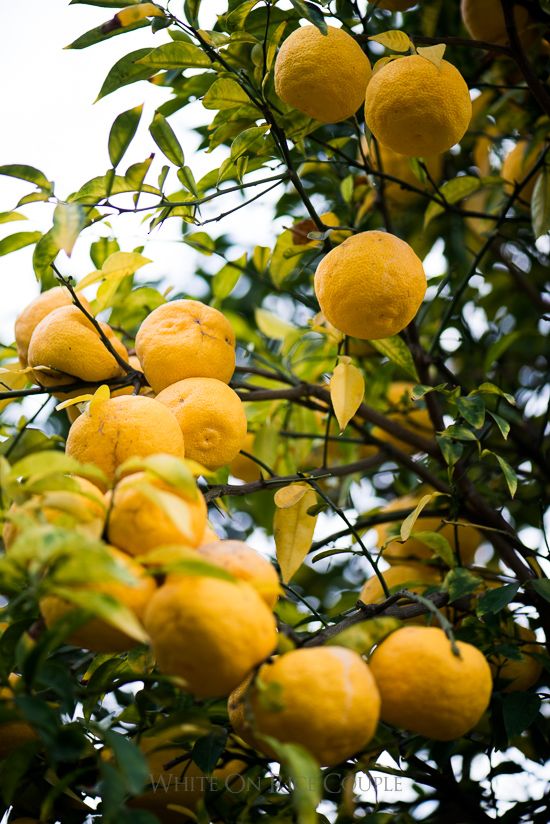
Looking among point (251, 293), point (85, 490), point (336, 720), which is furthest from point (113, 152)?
point (251, 293)

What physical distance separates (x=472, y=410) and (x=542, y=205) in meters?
0.60

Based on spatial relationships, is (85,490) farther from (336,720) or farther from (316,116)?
(316,116)

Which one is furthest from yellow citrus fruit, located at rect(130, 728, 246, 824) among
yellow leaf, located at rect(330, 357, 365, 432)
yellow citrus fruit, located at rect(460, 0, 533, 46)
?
yellow citrus fruit, located at rect(460, 0, 533, 46)

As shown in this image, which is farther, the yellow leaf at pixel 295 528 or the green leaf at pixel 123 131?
the yellow leaf at pixel 295 528

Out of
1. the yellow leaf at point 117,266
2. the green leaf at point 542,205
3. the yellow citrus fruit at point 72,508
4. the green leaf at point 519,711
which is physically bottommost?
the green leaf at point 519,711

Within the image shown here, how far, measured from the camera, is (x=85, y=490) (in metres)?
0.89

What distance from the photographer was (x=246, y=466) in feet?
6.23

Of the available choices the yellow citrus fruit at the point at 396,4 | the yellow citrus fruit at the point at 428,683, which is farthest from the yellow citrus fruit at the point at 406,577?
the yellow citrus fruit at the point at 396,4

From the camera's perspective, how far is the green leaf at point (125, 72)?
1.33 m

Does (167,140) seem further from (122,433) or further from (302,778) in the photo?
(302,778)

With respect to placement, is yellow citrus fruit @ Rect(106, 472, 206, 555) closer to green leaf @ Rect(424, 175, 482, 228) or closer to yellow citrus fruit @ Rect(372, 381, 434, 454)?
green leaf @ Rect(424, 175, 482, 228)

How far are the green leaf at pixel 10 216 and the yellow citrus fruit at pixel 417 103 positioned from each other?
57 cm

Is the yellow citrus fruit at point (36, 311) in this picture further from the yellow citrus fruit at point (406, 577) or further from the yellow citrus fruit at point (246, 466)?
the yellow citrus fruit at point (406, 577)

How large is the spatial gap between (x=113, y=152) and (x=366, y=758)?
0.94 metres
